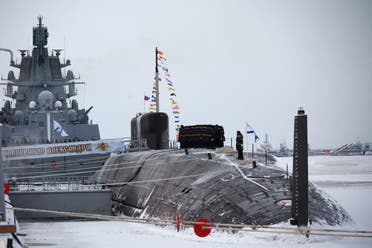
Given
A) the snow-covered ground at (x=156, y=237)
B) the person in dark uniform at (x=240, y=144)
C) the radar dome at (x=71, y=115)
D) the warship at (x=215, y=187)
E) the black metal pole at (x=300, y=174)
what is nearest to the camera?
the snow-covered ground at (x=156, y=237)

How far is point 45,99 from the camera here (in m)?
41.6

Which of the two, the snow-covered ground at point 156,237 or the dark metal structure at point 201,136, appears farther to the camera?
the dark metal structure at point 201,136

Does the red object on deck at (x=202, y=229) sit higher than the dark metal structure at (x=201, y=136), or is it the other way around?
the dark metal structure at (x=201, y=136)

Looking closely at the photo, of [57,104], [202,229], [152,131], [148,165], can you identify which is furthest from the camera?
[57,104]

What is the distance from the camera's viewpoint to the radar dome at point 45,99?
41500mm

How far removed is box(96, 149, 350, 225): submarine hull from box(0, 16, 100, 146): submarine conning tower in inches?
759

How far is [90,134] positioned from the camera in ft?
144

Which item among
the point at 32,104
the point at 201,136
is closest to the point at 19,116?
the point at 32,104

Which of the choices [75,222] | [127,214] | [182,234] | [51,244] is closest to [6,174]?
[75,222]

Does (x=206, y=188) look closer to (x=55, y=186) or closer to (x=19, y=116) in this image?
(x=55, y=186)

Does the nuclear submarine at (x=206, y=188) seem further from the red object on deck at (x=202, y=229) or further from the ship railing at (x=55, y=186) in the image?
the ship railing at (x=55, y=186)

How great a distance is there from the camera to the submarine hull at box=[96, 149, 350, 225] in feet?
47.0

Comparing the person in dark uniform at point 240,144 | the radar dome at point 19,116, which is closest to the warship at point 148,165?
the radar dome at point 19,116

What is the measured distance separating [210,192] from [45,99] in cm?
2766
